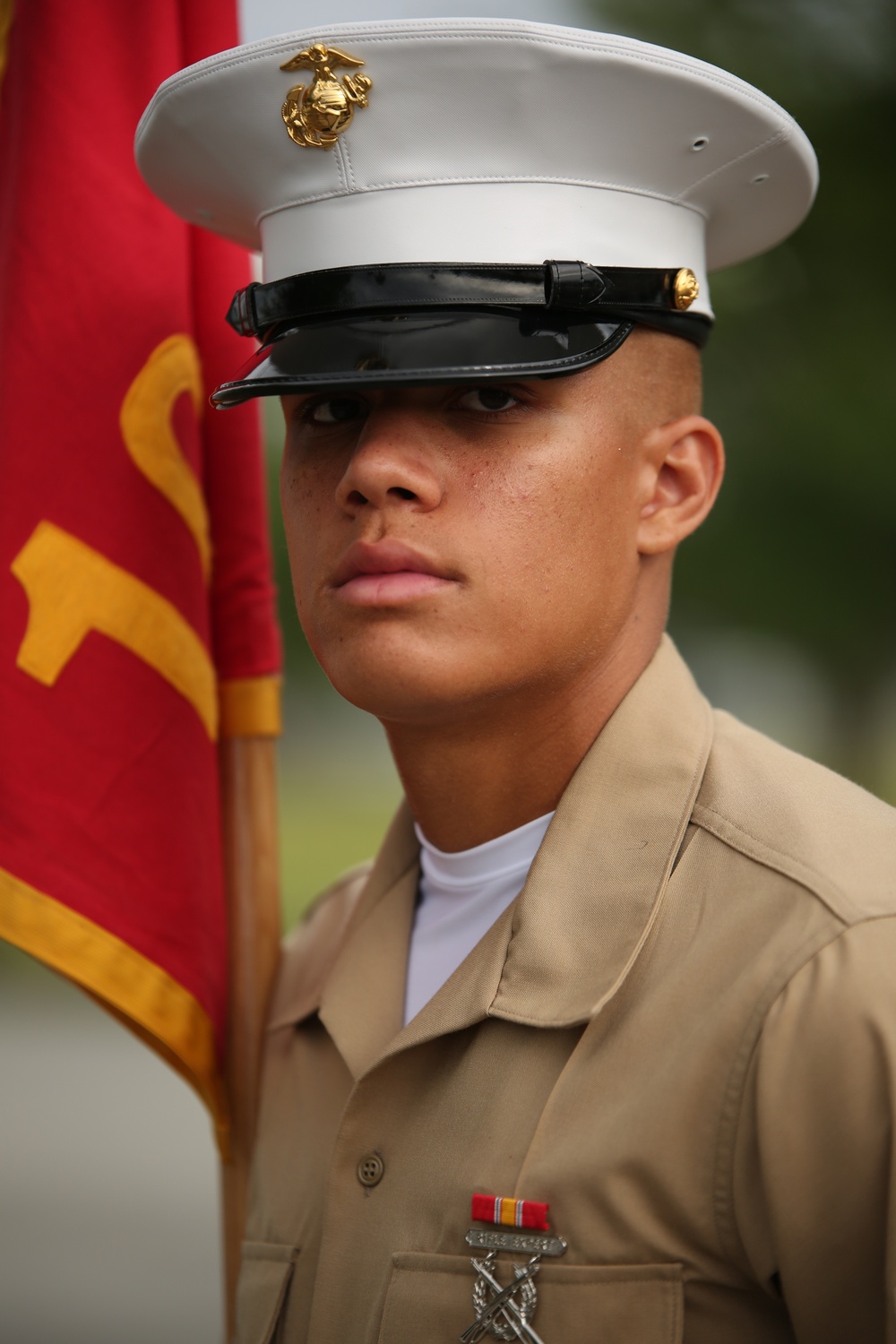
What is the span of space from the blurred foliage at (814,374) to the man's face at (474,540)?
718 cm

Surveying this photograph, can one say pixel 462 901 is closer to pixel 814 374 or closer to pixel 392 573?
pixel 392 573

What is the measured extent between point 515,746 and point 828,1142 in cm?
70

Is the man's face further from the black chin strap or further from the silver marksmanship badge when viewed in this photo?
the silver marksmanship badge

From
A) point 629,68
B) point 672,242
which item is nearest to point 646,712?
point 672,242

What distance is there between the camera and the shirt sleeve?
50.2 inches

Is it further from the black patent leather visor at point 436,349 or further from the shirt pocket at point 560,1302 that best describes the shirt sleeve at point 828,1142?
the black patent leather visor at point 436,349

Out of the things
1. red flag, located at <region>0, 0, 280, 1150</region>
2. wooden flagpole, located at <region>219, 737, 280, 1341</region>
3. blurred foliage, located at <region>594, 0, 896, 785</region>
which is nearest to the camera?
red flag, located at <region>0, 0, 280, 1150</region>

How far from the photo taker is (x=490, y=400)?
1.62 metres

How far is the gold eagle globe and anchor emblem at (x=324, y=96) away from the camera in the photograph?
5.16ft

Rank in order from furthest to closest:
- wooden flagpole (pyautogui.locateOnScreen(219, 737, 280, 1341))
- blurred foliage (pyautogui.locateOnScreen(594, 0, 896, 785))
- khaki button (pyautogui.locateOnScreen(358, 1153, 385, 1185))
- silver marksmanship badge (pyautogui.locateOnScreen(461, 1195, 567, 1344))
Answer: blurred foliage (pyautogui.locateOnScreen(594, 0, 896, 785)) < wooden flagpole (pyautogui.locateOnScreen(219, 737, 280, 1341)) < khaki button (pyautogui.locateOnScreen(358, 1153, 385, 1185)) < silver marksmanship badge (pyautogui.locateOnScreen(461, 1195, 567, 1344))

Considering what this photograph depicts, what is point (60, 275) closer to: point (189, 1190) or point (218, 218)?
point (218, 218)

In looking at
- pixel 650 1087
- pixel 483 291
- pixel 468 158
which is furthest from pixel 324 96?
pixel 650 1087

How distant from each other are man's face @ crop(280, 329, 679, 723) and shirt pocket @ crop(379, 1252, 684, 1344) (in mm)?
695

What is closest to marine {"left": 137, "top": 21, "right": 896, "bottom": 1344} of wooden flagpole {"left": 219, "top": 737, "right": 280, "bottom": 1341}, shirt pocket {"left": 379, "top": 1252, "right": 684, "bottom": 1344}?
shirt pocket {"left": 379, "top": 1252, "right": 684, "bottom": 1344}
